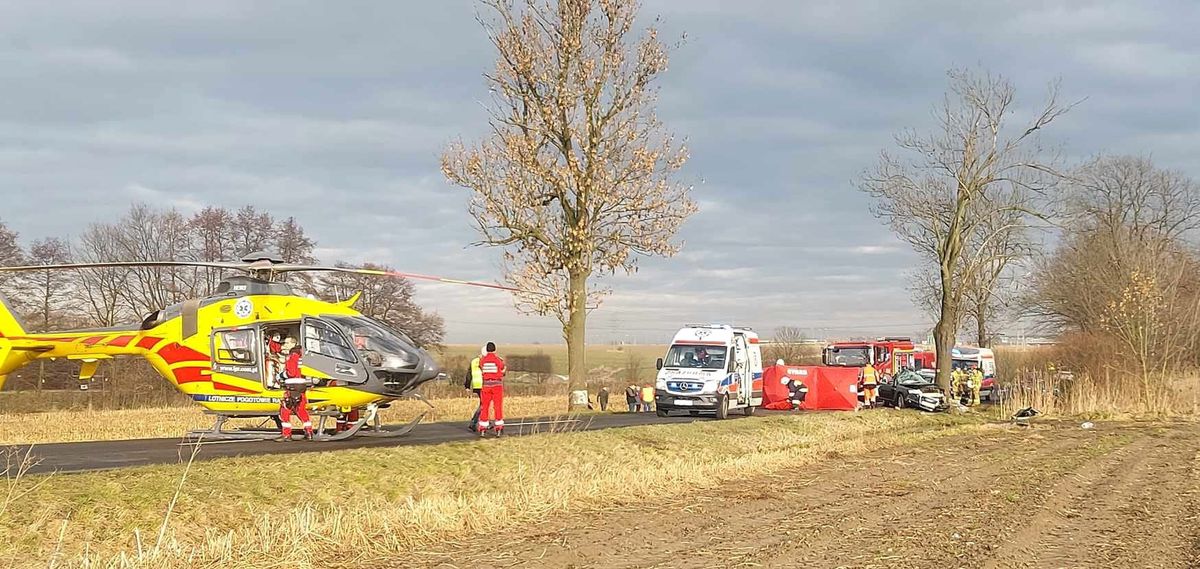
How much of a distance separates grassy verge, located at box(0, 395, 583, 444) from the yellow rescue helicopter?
3.26 metres

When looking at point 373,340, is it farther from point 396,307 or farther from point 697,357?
point 396,307

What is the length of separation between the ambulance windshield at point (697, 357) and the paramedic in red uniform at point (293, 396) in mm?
12577

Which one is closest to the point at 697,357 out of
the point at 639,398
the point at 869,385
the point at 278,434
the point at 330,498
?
the point at 639,398

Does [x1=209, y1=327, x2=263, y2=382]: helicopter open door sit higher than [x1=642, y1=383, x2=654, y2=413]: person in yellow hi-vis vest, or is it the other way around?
[x1=209, y1=327, x2=263, y2=382]: helicopter open door

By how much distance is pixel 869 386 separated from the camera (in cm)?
3300

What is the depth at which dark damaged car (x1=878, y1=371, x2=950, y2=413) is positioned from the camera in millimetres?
33281

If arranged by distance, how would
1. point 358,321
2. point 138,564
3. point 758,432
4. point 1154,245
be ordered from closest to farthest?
point 138,564
point 358,321
point 758,432
point 1154,245

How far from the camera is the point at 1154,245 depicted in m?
36.3

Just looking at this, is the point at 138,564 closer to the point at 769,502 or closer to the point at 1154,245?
the point at 769,502

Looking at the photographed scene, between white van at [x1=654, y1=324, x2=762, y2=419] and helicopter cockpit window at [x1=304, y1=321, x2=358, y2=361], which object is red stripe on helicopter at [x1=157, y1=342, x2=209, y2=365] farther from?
white van at [x1=654, y1=324, x2=762, y2=419]

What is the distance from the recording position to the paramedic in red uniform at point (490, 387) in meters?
18.6

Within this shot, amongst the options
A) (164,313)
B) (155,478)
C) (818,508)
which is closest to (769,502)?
(818,508)

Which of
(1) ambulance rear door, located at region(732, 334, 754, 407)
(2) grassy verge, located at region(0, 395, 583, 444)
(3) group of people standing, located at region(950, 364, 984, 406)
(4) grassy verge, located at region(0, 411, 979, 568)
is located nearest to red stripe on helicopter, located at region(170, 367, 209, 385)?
(2) grassy verge, located at region(0, 395, 583, 444)

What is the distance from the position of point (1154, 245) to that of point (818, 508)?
2944 centimetres
